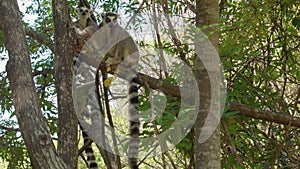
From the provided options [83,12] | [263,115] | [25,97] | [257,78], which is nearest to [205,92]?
[263,115]

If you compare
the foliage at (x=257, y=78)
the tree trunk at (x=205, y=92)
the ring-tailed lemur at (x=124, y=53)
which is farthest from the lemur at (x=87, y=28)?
the tree trunk at (x=205, y=92)

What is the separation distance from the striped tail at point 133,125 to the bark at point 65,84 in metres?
1.37

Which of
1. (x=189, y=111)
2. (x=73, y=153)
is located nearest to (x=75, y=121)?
(x=73, y=153)

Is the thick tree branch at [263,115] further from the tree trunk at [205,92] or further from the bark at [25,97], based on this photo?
the bark at [25,97]

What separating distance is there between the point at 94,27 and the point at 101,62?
146 centimetres

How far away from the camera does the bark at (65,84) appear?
2.90 m

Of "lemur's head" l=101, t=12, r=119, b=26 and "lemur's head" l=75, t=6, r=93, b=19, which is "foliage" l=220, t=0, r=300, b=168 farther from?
"lemur's head" l=75, t=6, r=93, b=19

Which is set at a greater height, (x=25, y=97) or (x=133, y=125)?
(x=25, y=97)

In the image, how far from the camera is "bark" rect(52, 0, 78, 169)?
114 inches

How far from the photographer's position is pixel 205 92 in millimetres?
3590

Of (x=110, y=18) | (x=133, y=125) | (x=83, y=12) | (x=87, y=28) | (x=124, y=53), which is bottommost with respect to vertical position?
(x=133, y=125)

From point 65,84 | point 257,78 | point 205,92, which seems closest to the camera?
point 65,84

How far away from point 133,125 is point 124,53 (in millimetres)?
1484

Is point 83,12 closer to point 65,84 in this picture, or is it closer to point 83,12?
point 83,12
